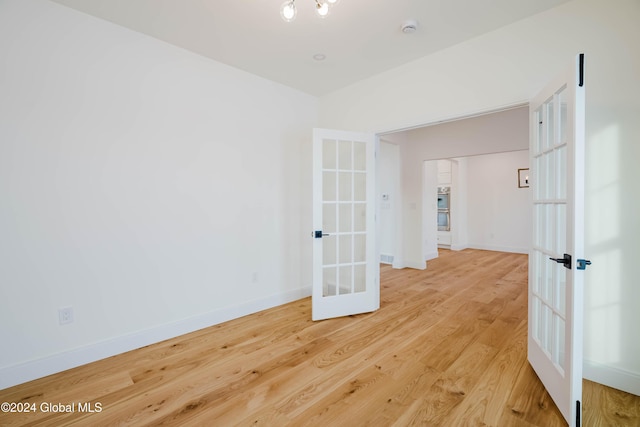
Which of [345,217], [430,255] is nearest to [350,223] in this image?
[345,217]

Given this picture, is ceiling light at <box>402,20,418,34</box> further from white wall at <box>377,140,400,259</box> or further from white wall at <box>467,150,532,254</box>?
white wall at <box>467,150,532,254</box>

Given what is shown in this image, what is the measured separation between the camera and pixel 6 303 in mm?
2000

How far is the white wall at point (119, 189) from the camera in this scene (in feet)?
6.74

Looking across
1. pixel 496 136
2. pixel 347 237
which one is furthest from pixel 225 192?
pixel 496 136

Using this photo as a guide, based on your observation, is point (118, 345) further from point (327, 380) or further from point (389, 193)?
point (389, 193)

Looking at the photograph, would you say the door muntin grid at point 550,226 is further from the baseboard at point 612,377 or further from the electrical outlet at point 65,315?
the electrical outlet at point 65,315

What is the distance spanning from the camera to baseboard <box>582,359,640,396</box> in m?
1.87

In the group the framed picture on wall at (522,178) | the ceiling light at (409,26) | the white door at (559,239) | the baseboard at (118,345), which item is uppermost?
the ceiling light at (409,26)

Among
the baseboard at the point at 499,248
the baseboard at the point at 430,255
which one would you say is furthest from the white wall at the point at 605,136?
the baseboard at the point at 499,248

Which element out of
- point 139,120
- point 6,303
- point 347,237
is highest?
point 139,120

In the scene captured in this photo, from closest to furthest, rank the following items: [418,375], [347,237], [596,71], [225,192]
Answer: [596,71] → [418,375] → [225,192] → [347,237]

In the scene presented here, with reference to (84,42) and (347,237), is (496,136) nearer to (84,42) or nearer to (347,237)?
(347,237)

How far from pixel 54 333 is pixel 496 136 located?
616 cm

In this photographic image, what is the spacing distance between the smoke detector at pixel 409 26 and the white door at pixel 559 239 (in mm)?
1099
